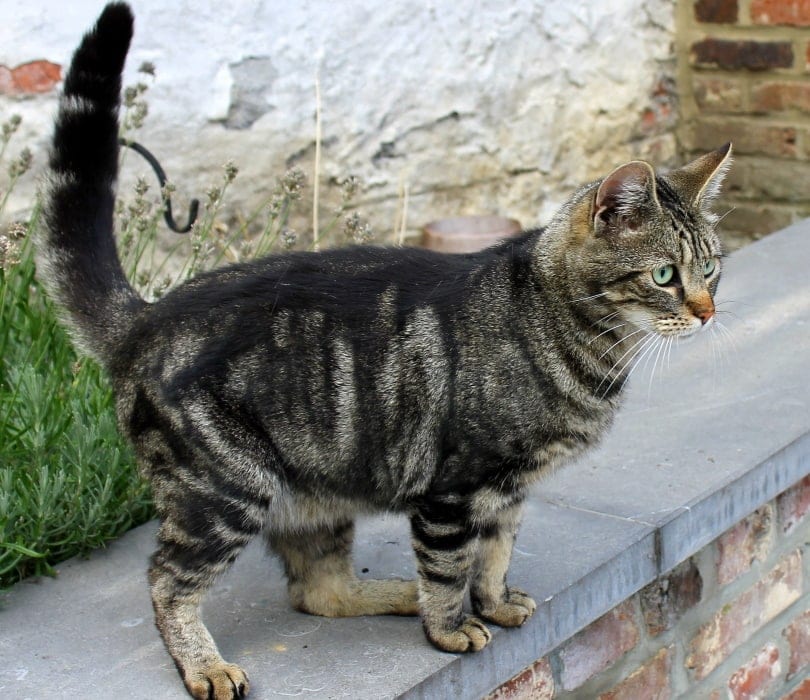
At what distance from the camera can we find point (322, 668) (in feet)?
7.06

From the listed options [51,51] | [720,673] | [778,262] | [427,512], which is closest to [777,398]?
[720,673]

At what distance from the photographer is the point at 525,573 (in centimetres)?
244

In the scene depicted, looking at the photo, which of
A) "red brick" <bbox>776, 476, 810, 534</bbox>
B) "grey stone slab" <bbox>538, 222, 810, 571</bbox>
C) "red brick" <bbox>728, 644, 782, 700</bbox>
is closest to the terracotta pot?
"grey stone slab" <bbox>538, 222, 810, 571</bbox>

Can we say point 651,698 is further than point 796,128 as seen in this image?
No

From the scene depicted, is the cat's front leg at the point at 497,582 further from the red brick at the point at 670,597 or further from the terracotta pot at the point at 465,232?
the terracotta pot at the point at 465,232

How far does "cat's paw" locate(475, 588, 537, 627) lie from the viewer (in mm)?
2258

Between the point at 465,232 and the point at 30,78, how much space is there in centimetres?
150

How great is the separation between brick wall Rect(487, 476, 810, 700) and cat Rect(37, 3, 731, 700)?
30 cm

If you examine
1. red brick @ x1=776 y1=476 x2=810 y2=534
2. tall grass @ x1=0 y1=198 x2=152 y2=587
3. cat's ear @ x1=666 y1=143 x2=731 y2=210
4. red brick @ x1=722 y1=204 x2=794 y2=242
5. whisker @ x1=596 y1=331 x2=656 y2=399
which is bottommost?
red brick @ x1=722 y1=204 x2=794 y2=242

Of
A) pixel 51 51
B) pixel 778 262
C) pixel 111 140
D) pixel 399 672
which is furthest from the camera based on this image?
pixel 778 262

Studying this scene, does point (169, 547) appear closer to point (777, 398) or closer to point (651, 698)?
point (651, 698)

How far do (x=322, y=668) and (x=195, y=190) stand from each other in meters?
2.19

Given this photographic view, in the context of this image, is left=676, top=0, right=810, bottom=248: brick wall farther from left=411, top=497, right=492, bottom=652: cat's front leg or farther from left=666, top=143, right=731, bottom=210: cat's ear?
left=411, top=497, right=492, bottom=652: cat's front leg

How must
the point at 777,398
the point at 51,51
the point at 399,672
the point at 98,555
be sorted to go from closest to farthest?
the point at 399,672
the point at 98,555
the point at 777,398
the point at 51,51
